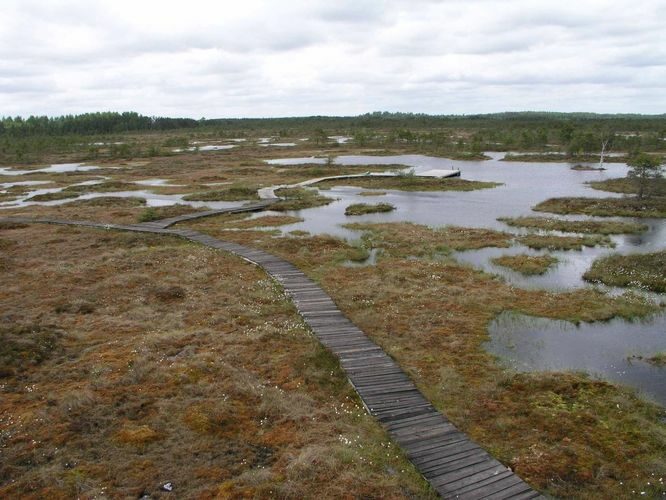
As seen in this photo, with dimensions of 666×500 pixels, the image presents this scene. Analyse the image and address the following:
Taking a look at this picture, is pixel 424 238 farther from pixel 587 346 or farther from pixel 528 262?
pixel 587 346

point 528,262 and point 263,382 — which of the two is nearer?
point 263,382

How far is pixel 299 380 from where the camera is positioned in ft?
55.7

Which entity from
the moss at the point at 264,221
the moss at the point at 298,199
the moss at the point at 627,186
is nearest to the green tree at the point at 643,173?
the moss at the point at 627,186

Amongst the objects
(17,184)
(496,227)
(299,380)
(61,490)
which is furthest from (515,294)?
(17,184)

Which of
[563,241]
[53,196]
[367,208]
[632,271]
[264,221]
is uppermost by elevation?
[53,196]

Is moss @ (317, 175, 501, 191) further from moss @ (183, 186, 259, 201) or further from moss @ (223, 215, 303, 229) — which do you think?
moss @ (223, 215, 303, 229)

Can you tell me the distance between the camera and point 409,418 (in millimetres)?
14602

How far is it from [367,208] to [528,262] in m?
20.9

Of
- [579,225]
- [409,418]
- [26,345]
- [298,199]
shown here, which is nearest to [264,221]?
[298,199]

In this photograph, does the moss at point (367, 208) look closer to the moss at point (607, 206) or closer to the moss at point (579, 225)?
the moss at point (579, 225)

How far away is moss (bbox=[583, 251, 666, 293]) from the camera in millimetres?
26281

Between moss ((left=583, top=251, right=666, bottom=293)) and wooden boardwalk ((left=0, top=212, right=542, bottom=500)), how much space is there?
15496mm

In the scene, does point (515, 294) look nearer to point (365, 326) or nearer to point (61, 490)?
point (365, 326)

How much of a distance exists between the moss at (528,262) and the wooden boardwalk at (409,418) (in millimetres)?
12612
